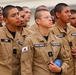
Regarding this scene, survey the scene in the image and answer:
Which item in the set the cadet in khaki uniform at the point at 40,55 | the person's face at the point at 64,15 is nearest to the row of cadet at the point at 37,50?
the cadet in khaki uniform at the point at 40,55

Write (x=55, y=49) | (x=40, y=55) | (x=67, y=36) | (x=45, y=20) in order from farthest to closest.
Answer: (x=67, y=36) → (x=45, y=20) → (x=55, y=49) → (x=40, y=55)

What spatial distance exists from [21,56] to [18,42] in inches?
10.8

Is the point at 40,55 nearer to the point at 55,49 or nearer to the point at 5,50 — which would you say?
the point at 55,49

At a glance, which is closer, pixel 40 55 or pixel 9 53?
pixel 40 55

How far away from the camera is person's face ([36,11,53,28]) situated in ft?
10.5

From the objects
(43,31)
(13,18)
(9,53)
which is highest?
(13,18)

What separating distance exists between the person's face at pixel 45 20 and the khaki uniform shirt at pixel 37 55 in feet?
0.56

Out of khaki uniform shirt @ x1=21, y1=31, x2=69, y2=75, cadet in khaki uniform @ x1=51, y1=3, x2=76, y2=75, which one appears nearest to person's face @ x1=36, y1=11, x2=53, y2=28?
khaki uniform shirt @ x1=21, y1=31, x2=69, y2=75

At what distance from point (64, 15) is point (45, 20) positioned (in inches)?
22.8

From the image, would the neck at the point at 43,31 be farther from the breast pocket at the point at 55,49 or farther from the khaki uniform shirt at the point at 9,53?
the khaki uniform shirt at the point at 9,53

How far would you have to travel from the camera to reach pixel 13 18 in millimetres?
3324

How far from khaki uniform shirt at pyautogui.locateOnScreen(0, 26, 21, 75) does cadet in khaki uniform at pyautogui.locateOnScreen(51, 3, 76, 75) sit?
0.68 m

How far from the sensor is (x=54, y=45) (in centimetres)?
315

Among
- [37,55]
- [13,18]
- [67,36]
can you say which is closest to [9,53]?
[37,55]
